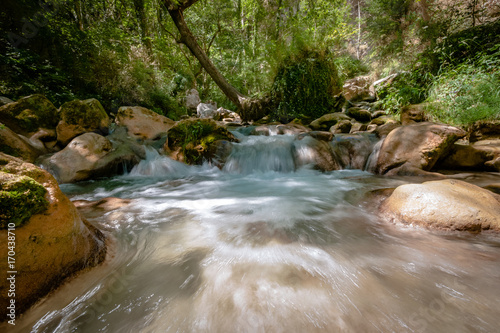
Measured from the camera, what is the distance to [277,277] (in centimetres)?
134

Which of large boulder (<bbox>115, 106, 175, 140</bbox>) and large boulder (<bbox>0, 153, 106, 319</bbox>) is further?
large boulder (<bbox>115, 106, 175, 140</bbox>)

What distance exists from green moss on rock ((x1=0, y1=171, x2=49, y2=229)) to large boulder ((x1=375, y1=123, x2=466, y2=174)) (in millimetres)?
4869

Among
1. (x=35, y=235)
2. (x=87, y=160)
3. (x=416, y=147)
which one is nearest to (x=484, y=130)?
(x=416, y=147)

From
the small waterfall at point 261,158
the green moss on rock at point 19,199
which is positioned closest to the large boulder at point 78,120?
the small waterfall at point 261,158

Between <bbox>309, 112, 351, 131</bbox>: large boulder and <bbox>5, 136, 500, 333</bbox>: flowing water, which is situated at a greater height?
<bbox>309, 112, 351, 131</bbox>: large boulder

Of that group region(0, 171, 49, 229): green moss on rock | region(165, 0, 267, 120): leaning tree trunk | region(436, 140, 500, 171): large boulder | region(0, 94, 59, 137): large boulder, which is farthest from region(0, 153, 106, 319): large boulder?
region(165, 0, 267, 120): leaning tree trunk

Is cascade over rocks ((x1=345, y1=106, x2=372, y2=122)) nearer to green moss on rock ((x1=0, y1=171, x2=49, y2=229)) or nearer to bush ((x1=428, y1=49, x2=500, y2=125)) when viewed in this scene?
bush ((x1=428, y1=49, x2=500, y2=125))

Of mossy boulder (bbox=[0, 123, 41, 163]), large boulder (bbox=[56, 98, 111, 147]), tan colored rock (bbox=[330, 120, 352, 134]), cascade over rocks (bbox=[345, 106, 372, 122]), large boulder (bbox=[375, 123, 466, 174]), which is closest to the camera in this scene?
large boulder (bbox=[375, 123, 466, 174])

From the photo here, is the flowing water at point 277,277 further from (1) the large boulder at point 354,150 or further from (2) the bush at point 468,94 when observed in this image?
(2) the bush at point 468,94

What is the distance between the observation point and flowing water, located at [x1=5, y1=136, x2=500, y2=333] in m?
1.03

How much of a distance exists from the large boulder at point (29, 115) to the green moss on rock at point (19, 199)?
539cm

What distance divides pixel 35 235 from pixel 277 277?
4.74 ft

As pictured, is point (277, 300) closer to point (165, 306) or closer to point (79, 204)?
point (165, 306)

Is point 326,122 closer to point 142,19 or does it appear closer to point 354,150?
point 354,150
